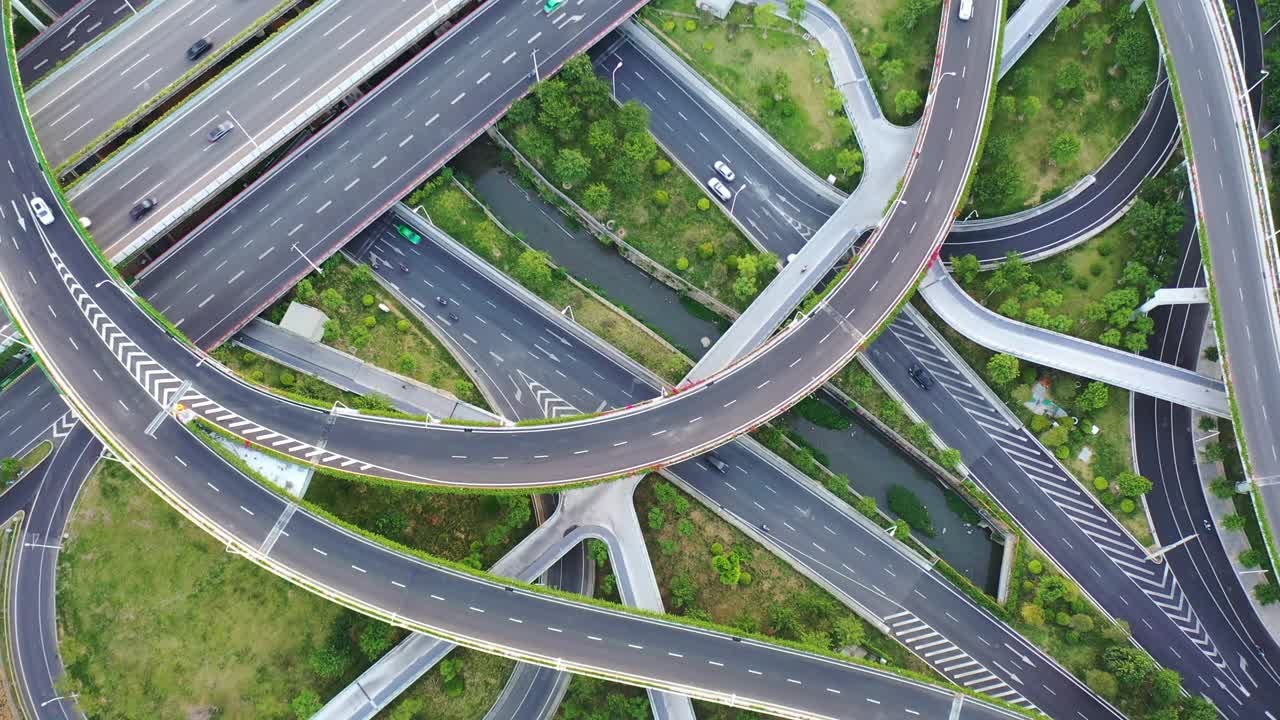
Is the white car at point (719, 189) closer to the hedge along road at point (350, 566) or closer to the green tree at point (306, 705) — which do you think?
the hedge along road at point (350, 566)

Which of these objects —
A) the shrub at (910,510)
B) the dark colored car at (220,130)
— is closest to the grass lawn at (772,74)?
the shrub at (910,510)

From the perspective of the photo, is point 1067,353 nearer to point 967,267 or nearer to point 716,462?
point 967,267

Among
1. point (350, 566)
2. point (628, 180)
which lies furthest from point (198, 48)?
point (350, 566)

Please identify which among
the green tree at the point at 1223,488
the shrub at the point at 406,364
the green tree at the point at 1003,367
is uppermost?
the green tree at the point at 1003,367

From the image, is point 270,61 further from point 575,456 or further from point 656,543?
point 656,543

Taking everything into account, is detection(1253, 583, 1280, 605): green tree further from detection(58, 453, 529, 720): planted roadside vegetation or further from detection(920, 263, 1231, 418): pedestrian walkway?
detection(58, 453, 529, 720): planted roadside vegetation

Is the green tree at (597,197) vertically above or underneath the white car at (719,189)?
underneath
